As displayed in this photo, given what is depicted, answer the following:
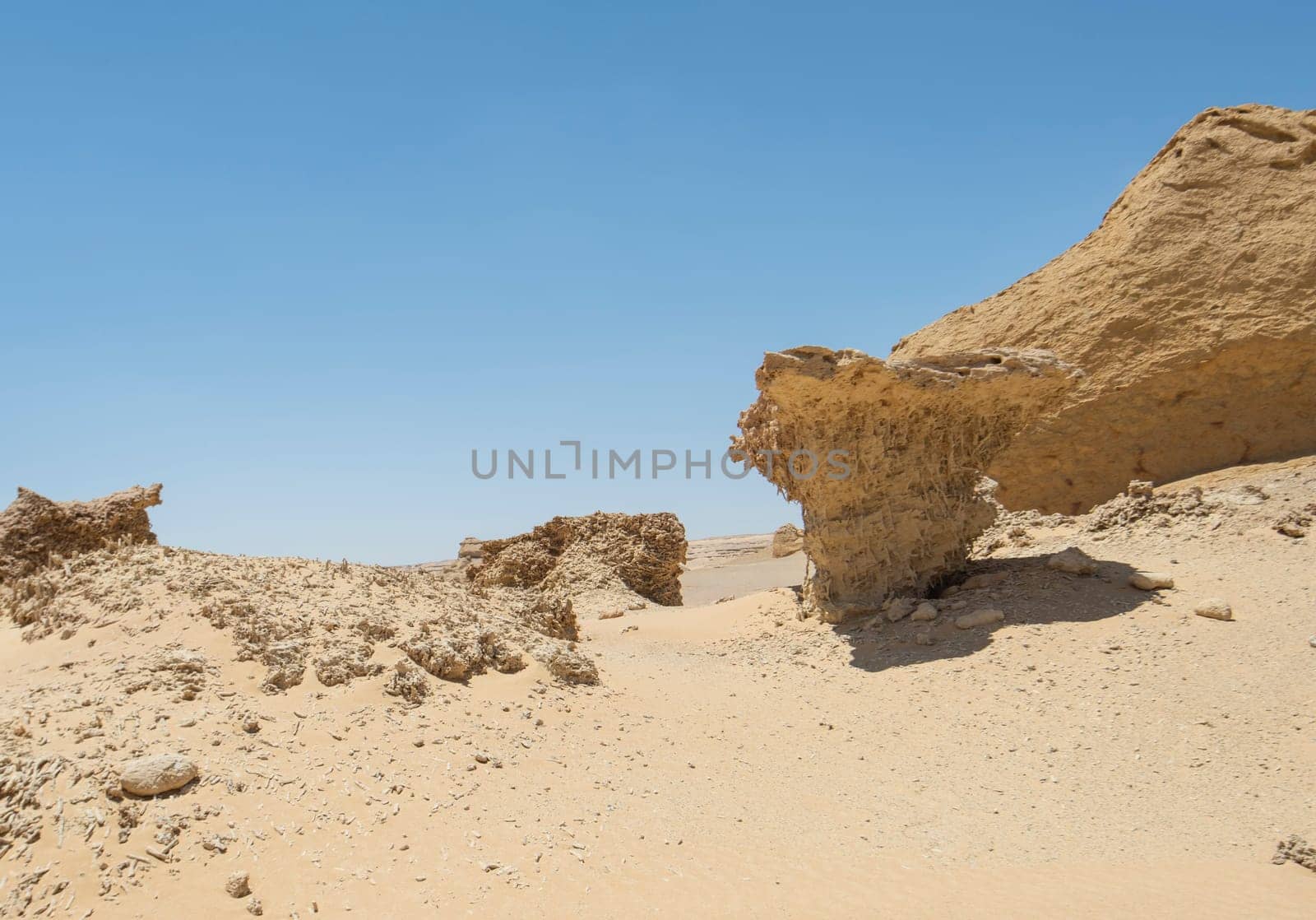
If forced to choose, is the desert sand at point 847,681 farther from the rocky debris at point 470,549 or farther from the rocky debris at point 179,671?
the rocky debris at point 470,549

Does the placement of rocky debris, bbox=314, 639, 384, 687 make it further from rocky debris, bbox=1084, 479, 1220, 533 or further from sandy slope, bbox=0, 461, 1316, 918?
rocky debris, bbox=1084, 479, 1220, 533

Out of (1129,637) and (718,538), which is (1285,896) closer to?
(1129,637)

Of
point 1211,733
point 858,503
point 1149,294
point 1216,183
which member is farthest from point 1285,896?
point 1216,183

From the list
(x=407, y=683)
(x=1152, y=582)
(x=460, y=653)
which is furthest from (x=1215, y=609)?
(x=407, y=683)

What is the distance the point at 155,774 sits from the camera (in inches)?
159

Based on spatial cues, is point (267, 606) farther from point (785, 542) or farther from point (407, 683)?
point (785, 542)

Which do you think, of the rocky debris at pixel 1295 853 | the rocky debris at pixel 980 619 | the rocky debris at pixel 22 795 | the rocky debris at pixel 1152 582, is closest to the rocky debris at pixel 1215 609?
the rocky debris at pixel 1152 582

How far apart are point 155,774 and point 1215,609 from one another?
307 inches

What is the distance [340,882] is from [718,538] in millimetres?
41821

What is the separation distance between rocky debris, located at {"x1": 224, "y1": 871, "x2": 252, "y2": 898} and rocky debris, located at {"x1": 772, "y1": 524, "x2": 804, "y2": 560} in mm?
24198

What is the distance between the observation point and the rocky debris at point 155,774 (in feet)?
13.1

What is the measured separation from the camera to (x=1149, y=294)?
38.5 feet

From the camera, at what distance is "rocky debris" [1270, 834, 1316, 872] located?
439cm

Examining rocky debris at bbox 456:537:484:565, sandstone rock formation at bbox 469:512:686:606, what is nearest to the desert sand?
sandstone rock formation at bbox 469:512:686:606
